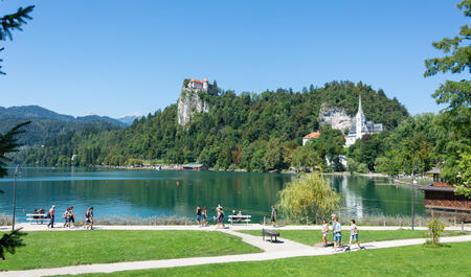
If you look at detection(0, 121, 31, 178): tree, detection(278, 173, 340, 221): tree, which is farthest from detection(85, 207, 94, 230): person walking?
detection(0, 121, 31, 178): tree

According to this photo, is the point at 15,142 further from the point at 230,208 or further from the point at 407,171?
the point at 407,171

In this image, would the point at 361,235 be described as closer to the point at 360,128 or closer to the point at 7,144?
the point at 7,144

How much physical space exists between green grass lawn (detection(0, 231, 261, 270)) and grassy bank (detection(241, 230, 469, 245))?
3.83 meters

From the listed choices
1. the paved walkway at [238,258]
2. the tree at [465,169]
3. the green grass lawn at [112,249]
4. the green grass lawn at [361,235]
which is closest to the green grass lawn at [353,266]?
the paved walkway at [238,258]

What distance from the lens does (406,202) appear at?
6525cm

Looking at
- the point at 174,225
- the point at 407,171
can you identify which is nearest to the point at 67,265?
the point at 174,225

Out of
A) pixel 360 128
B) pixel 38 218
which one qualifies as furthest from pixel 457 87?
pixel 360 128

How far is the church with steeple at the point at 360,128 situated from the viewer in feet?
623

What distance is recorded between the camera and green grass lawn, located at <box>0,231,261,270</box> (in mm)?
17219

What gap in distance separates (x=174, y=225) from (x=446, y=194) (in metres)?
36.8

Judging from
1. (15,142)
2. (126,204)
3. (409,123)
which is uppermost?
(409,123)

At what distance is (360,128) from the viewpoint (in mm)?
190000

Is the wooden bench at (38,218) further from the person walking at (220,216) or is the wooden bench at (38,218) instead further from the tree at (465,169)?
the tree at (465,169)

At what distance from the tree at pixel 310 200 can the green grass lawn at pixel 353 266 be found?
732 inches
